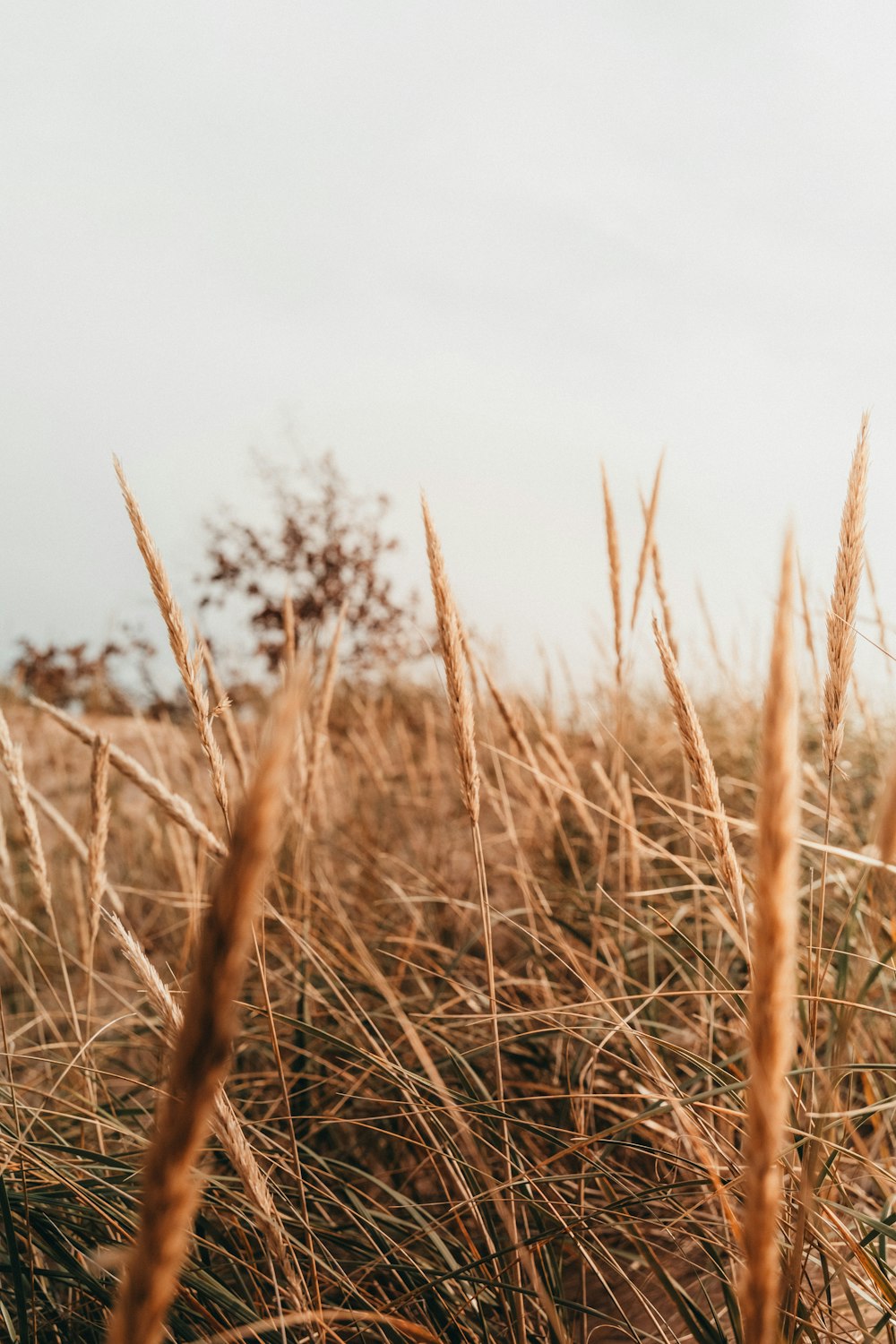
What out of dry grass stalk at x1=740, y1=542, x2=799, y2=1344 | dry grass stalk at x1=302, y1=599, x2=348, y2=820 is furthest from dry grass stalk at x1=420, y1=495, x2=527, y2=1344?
dry grass stalk at x1=302, y1=599, x2=348, y2=820

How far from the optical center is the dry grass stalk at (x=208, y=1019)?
0.33 m

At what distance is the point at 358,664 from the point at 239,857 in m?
7.05

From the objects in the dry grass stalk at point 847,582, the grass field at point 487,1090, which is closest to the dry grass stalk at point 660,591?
the grass field at point 487,1090

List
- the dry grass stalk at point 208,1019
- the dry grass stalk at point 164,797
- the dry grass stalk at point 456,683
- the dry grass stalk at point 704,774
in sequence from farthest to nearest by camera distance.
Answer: the dry grass stalk at point 164,797 → the dry grass stalk at point 456,683 → the dry grass stalk at point 704,774 → the dry grass stalk at point 208,1019

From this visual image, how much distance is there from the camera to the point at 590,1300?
1420 mm

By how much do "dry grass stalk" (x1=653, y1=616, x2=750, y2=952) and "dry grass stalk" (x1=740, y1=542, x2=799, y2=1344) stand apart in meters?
0.37

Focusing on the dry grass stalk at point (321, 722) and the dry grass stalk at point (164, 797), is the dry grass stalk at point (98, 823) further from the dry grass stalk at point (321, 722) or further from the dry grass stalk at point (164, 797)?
the dry grass stalk at point (321, 722)

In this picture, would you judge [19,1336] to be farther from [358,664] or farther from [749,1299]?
[358,664]

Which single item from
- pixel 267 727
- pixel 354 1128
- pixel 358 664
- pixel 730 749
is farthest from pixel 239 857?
pixel 358 664

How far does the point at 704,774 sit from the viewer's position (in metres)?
0.79

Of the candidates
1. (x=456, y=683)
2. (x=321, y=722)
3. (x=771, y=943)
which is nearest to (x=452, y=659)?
(x=456, y=683)

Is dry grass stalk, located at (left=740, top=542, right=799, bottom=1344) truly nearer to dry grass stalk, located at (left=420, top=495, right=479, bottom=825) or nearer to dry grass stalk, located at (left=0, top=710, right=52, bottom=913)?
dry grass stalk, located at (left=420, top=495, right=479, bottom=825)

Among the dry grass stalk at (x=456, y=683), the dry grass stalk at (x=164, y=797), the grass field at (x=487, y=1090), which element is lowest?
the grass field at (x=487, y=1090)

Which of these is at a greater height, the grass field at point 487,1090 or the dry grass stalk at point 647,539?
the dry grass stalk at point 647,539
